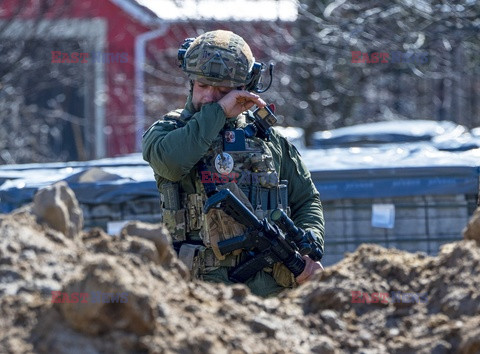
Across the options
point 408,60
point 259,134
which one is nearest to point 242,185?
point 259,134

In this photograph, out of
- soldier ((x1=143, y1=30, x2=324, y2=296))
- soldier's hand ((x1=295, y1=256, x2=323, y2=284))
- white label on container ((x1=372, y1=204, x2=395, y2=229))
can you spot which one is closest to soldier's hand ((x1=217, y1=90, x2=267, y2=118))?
soldier ((x1=143, y1=30, x2=324, y2=296))

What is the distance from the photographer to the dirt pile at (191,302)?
2854 millimetres

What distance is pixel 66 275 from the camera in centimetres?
315

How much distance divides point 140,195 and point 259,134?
7.90 ft

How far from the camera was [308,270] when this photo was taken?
4762 millimetres

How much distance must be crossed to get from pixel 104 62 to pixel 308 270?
14442 mm

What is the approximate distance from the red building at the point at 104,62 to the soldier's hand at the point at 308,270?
1052 cm

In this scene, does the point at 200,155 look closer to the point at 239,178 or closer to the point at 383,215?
the point at 239,178

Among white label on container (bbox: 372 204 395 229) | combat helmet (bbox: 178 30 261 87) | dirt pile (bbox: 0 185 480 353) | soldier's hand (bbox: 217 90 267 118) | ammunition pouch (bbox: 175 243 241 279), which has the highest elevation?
combat helmet (bbox: 178 30 261 87)

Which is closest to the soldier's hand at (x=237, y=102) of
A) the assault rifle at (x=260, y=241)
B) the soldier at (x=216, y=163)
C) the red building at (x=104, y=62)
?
the soldier at (x=216, y=163)

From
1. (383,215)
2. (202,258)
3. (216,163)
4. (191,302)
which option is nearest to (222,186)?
(216,163)

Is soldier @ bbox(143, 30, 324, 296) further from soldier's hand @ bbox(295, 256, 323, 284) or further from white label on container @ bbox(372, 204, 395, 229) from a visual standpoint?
white label on container @ bbox(372, 204, 395, 229)

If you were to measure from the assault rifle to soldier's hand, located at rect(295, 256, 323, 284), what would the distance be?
0.03 m

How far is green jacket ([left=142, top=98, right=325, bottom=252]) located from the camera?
177 inches
